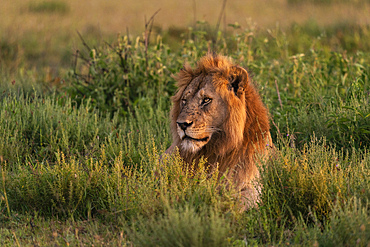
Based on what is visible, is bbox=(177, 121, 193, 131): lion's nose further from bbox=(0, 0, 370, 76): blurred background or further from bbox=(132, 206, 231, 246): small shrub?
bbox=(0, 0, 370, 76): blurred background

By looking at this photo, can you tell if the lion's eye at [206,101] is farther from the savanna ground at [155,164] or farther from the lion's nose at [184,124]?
the savanna ground at [155,164]

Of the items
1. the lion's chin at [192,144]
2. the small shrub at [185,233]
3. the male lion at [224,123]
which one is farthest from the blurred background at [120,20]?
the small shrub at [185,233]

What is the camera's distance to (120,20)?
1723 cm

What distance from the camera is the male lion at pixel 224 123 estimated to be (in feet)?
13.6

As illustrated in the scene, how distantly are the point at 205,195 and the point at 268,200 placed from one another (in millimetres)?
503

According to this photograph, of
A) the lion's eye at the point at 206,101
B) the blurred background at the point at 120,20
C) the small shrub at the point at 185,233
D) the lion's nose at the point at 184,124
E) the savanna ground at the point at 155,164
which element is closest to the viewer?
the small shrub at the point at 185,233

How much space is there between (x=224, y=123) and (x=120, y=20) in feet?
45.2

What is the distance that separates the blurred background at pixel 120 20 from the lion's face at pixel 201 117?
19.4 ft

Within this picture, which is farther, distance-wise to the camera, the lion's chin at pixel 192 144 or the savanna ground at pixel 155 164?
the lion's chin at pixel 192 144

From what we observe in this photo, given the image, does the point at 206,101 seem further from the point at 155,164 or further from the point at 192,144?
the point at 155,164

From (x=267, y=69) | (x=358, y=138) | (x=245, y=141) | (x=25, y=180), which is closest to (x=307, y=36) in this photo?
(x=267, y=69)

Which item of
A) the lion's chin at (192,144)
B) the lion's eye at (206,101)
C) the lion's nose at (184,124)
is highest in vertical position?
the lion's eye at (206,101)

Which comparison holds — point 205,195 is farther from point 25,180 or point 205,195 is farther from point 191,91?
point 25,180

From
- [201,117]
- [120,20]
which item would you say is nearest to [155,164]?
[201,117]
